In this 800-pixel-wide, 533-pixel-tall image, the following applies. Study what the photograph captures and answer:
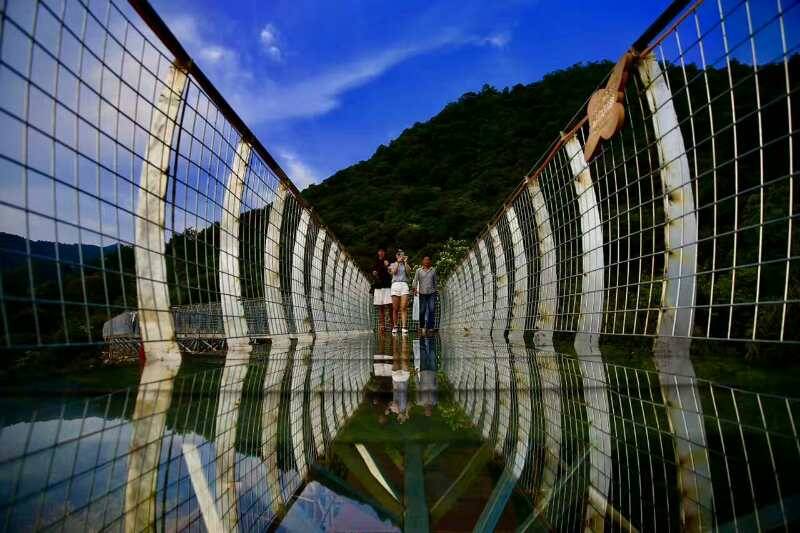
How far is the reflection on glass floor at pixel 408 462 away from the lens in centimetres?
73

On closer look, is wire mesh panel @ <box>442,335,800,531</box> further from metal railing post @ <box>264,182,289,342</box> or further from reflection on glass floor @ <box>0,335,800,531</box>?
metal railing post @ <box>264,182,289,342</box>

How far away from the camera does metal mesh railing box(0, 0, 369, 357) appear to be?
1672 mm

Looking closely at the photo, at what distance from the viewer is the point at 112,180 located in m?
2.28

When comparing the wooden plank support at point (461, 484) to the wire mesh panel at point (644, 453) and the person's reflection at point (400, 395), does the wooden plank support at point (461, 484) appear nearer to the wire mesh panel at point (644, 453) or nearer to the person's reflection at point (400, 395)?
the wire mesh panel at point (644, 453)

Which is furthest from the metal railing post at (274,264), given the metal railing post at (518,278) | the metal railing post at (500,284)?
the metal railing post at (500,284)

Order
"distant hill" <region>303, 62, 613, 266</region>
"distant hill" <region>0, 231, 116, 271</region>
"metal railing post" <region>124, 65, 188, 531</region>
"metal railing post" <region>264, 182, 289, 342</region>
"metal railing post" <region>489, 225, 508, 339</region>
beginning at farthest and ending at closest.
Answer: "distant hill" <region>303, 62, 613, 266</region> → "metal railing post" <region>489, 225, 508, 339</region> → "metal railing post" <region>264, 182, 289, 342</region> → "metal railing post" <region>124, 65, 188, 531</region> → "distant hill" <region>0, 231, 116, 271</region>

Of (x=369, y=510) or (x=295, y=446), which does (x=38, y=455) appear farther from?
(x=369, y=510)

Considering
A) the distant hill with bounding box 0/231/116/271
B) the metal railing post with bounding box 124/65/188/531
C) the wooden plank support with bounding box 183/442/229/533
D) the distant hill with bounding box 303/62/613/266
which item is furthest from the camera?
the distant hill with bounding box 303/62/613/266

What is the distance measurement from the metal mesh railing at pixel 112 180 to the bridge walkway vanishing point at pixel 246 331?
0.01 metres

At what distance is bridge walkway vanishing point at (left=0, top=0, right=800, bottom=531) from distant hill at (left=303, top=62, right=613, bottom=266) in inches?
1254

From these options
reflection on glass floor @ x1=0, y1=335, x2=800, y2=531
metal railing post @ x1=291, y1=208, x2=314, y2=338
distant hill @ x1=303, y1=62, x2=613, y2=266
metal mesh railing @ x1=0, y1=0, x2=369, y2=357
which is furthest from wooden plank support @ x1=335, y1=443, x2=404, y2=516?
distant hill @ x1=303, y1=62, x2=613, y2=266

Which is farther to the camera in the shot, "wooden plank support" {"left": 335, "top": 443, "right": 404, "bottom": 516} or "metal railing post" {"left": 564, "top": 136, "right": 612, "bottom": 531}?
"metal railing post" {"left": 564, "top": 136, "right": 612, "bottom": 531}

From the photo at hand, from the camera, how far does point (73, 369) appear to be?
2855mm

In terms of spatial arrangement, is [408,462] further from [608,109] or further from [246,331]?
[246,331]
